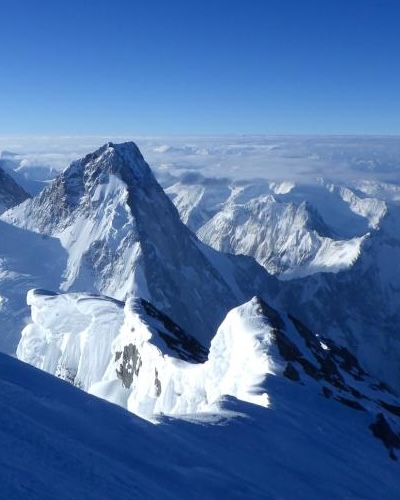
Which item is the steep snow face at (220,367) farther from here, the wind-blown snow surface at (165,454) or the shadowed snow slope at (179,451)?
the wind-blown snow surface at (165,454)

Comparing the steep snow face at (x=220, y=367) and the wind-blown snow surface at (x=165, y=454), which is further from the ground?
the wind-blown snow surface at (x=165, y=454)

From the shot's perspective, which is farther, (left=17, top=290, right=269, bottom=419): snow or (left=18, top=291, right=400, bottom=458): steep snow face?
(left=17, top=290, right=269, bottom=419): snow

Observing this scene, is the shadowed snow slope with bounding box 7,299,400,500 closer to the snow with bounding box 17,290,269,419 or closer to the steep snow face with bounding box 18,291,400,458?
the steep snow face with bounding box 18,291,400,458

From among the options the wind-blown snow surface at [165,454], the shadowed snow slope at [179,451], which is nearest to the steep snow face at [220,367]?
the shadowed snow slope at [179,451]

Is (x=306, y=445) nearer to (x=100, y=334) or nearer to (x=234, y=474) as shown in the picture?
(x=234, y=474)

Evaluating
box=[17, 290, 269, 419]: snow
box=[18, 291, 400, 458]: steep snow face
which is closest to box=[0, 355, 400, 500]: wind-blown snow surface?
box=[18, 291, 400, 458]: steep snow face

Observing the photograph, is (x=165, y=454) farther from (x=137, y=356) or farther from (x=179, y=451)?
(x=137, y=356)

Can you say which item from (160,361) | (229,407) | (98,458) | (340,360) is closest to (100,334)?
(160,361)
